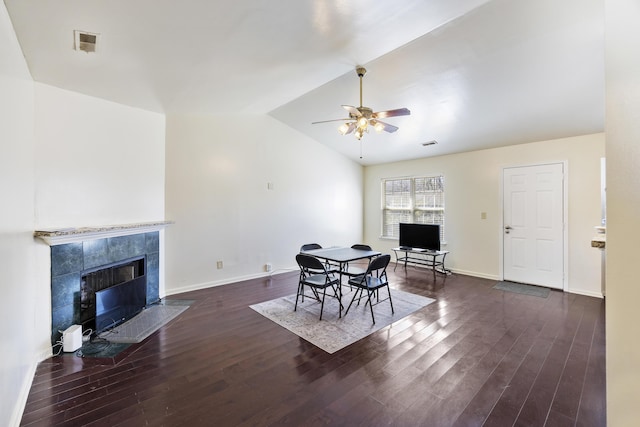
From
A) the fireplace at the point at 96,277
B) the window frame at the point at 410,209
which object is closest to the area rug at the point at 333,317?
the fireplace at the point at 96,277

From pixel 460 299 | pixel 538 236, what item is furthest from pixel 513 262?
pixel 460 299

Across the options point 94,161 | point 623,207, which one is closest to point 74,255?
point 94,161

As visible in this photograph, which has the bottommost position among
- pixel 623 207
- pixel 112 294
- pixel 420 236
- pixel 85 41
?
pixel 112 294

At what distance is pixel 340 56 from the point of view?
9.35 ft

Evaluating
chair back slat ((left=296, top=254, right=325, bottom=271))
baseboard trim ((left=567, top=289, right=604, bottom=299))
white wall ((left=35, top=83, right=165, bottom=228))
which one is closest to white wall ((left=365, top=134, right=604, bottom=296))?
baseboard trim ((left=567, top=289, right=604, bottom=299))

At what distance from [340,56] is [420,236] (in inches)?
158

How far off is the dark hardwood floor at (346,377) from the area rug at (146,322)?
127 millimetres

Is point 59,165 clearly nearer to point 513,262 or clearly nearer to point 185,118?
point 185,118

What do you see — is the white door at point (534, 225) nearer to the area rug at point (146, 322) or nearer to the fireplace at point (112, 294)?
the area rug at point (146, 322)

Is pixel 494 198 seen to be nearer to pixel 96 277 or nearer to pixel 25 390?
pixel 96 277

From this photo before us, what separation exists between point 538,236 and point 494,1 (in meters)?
3.93

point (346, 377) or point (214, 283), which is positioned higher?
point (214, 283)

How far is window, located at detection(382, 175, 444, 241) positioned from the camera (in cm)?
594

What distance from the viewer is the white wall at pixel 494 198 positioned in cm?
409
